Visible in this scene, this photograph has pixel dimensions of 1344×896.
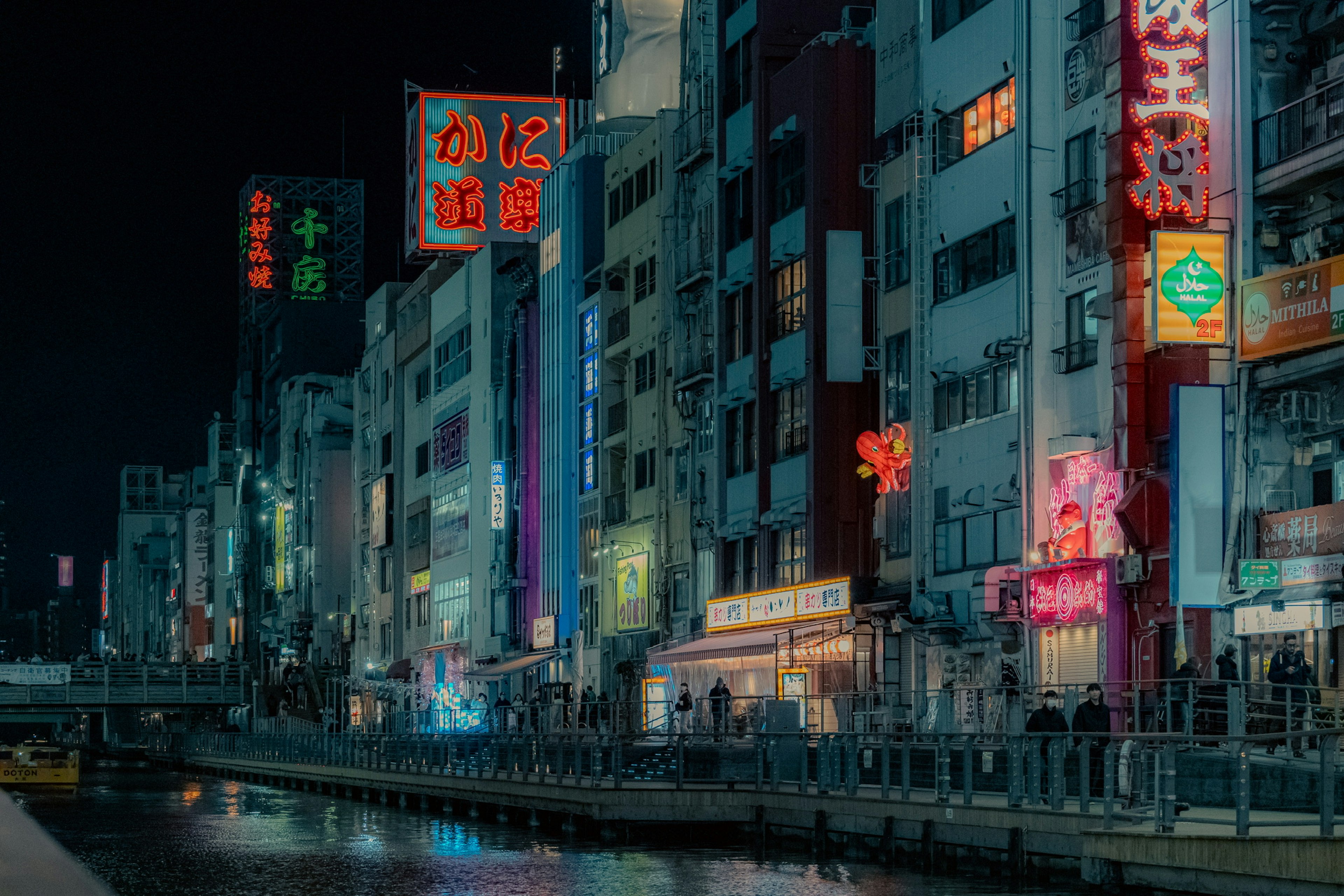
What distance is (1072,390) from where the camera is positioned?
44.4 m

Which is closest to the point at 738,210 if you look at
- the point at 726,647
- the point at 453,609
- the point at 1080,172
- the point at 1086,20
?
the point at 726,647

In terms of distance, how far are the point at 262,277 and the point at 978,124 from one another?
13374 centimetres

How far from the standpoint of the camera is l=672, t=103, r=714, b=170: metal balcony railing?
64812 mm

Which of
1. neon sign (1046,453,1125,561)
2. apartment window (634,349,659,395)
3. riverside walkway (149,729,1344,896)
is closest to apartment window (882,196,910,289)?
neon sign (1046,453,1125,561)

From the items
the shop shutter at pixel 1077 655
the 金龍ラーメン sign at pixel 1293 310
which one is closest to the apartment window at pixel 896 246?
the shop shutter at pixel 1077 655

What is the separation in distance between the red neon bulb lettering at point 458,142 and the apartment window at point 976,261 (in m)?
61.6

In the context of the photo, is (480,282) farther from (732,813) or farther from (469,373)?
(732,813)

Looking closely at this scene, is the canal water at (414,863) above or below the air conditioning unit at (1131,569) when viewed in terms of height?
below

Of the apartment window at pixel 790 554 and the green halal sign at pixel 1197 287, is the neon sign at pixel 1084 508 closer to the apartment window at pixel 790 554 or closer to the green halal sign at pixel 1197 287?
the green halal sign at pixel 1197 287

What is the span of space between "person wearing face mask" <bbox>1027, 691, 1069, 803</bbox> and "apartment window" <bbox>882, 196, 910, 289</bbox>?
23.0 meters

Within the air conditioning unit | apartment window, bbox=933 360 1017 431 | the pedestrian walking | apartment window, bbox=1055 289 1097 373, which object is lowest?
the pedestrian walking

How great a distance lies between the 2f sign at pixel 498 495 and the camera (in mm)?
87938

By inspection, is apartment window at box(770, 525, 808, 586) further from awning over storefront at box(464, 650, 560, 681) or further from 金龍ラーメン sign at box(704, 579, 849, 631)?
awning over storefront at box(464, 650, 560, 681)

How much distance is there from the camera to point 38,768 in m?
76.1
